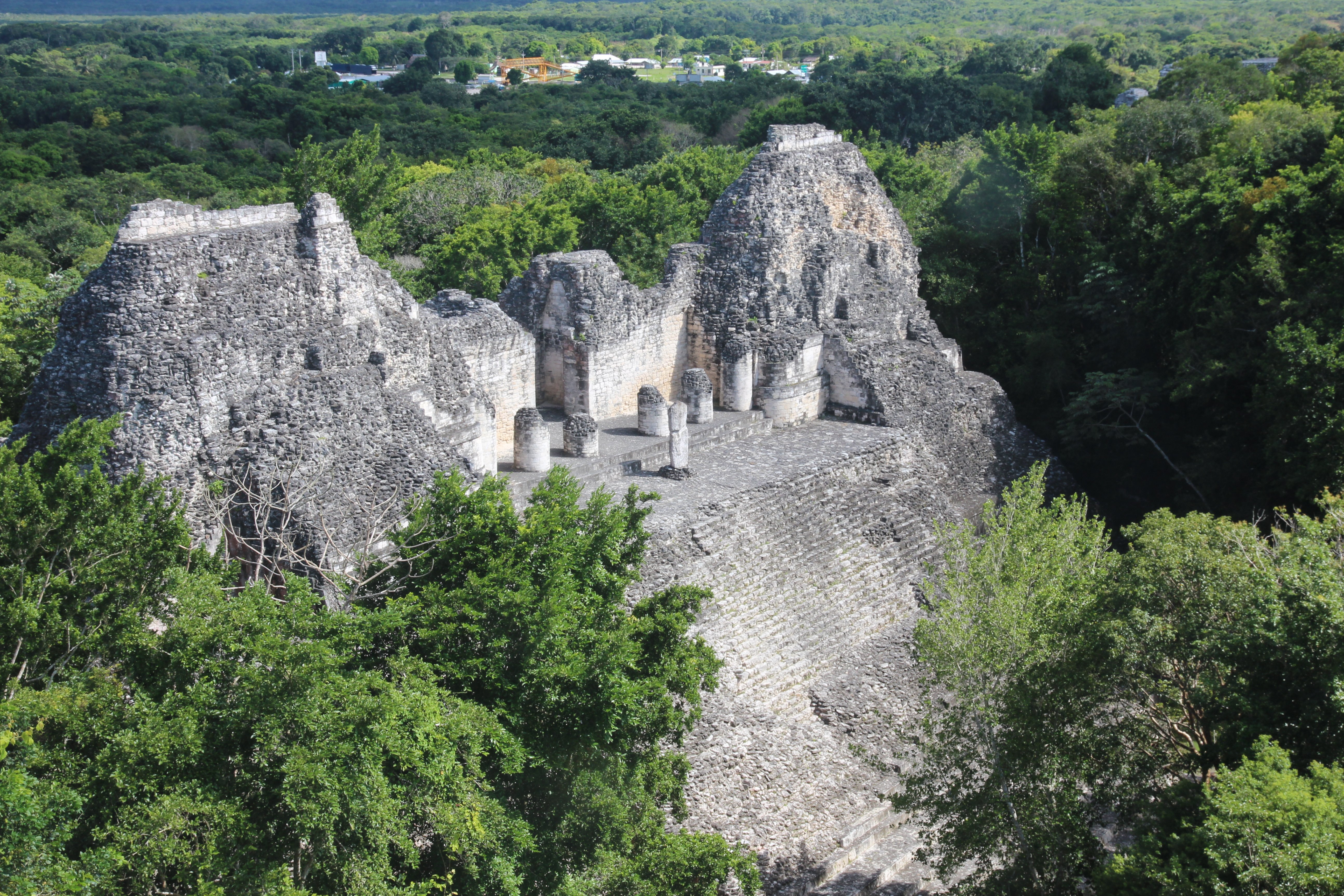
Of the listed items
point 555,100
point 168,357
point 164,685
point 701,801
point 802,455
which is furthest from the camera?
point 555,100

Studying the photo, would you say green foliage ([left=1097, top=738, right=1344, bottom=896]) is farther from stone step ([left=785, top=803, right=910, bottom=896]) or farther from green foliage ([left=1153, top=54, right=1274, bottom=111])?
green foliage ([left=1153, top=54, right=1274, bottom=111])

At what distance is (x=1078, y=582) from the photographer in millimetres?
16031

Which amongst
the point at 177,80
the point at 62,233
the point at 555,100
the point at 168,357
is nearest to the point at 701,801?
the point at 168,357

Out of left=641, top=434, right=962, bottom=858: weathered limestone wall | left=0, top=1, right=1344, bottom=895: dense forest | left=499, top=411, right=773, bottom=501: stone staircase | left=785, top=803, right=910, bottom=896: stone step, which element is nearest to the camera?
left=0, top=1, right=1344, bottom=895: dense forest

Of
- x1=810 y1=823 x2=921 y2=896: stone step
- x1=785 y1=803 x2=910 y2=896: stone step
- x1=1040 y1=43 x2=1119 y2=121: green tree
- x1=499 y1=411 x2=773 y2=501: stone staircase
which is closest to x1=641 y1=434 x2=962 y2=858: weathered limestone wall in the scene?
x1=785 y1=803 x2=910 y2=896: stone step

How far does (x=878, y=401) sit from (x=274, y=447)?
Result: 11906mm

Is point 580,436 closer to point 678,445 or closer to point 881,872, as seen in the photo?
point 678,445

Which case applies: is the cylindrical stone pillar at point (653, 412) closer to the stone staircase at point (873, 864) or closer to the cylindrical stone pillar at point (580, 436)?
the cylindrical stone pillar at point (580, 436)

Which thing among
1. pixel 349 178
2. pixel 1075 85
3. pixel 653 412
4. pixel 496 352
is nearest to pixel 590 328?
pixel 653 412

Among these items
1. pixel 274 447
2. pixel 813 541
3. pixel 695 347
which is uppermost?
pixel 274 447

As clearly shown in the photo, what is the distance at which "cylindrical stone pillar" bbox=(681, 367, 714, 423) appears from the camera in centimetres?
2261

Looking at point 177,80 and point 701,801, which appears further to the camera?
point 177,80

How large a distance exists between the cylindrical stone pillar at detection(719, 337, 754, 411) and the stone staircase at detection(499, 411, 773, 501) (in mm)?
287

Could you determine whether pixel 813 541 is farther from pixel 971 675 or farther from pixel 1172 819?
pixel 1172 819
